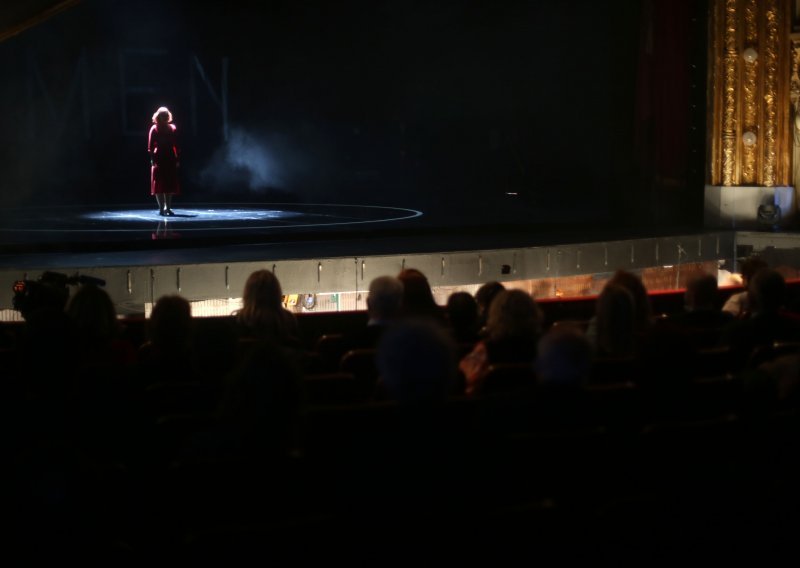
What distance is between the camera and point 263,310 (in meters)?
3.62

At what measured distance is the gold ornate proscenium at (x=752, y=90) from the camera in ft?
32.3

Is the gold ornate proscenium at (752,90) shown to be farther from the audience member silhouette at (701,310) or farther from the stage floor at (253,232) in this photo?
the audience member silhouette at (701,310)

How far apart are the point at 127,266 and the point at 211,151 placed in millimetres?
6969

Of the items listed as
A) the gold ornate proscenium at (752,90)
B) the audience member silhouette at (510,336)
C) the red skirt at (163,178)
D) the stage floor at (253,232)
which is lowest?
the audience member silhouette at (510,336)

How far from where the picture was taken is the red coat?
9.83 m

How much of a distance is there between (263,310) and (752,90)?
7800 mm

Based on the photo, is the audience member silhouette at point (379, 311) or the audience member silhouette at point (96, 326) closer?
the audience member silhouette at point (96, 326)

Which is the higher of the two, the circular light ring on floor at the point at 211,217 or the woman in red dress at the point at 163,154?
the woman in red dress at the point at 163,154

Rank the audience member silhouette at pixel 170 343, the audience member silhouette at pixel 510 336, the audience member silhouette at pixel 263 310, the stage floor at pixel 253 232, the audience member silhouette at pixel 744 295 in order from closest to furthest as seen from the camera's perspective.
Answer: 1. the audience member silhouette at pixel 170 343
2. the audience member silhouette at pixel 510 336
3. the audience member silhouette at pixel 263 310
4. the audience member silhouette at pixel 744 295
5. the stage floor at pixel 253 232

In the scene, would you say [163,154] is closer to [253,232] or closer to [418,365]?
[253,232]

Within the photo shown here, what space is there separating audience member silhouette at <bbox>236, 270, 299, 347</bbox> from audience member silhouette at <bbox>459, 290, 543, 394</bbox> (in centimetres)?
73

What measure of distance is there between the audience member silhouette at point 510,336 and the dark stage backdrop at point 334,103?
7966 mm

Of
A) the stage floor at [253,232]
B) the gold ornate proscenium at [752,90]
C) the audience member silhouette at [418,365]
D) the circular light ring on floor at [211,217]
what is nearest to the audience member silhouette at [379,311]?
the audience member silhouette at [418,365]

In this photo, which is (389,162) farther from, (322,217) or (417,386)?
(417,386)
